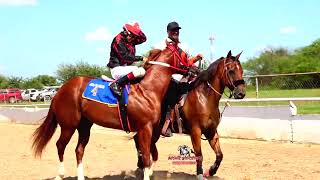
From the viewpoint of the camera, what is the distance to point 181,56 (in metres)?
7.22

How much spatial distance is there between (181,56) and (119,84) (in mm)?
1046

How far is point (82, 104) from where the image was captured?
7453 mm

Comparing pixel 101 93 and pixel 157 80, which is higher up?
pixel 157 80

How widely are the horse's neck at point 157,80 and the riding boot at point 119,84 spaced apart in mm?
242

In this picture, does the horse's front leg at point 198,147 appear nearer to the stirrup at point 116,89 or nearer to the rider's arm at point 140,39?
the stirrup at point 116,89

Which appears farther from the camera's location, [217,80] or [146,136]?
[217,80]

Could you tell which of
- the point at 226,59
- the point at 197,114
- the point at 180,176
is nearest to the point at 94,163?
the point at 180,176

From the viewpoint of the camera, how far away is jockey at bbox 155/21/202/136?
7.36 m

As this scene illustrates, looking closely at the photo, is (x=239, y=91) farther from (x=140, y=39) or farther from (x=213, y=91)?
(x=140, y=39)

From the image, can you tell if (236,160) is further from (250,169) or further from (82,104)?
(82,104)

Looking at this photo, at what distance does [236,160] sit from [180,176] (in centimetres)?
215

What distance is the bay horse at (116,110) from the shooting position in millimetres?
6766

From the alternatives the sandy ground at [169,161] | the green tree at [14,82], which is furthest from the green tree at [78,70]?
the sandy ground at [169,161]

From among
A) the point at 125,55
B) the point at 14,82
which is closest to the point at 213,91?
the point at 125,55
